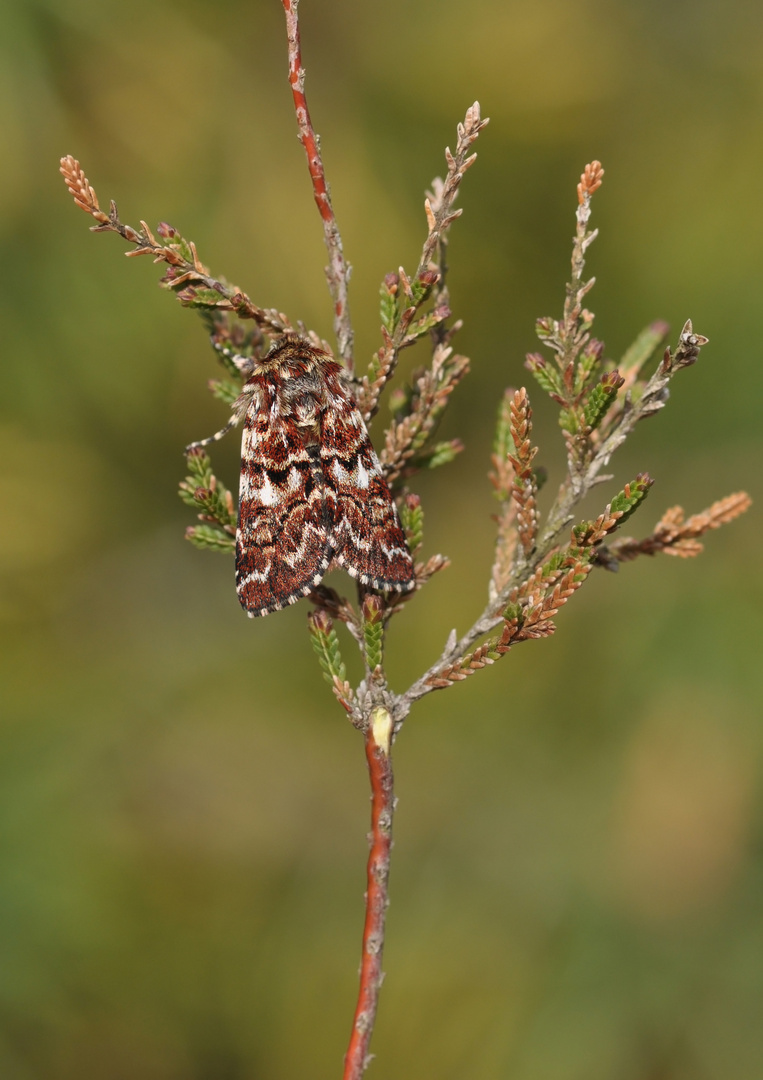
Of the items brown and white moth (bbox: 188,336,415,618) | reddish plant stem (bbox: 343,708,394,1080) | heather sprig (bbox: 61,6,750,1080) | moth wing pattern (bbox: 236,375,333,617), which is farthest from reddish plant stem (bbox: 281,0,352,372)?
reddish plant stem (bbox: 343,708,394,1080)

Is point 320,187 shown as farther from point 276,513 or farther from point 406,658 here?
point 406,658

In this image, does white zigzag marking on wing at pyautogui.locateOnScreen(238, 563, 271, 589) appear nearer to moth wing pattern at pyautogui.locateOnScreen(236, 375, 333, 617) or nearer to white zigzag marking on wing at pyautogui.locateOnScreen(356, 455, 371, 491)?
moth wing pattern at pyautogui.locateOnScreen(236, 375, 333, 617)

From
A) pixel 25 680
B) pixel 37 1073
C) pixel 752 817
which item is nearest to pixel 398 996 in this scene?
A: pixel 37 1073

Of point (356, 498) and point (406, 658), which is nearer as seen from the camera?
point (356, 498)

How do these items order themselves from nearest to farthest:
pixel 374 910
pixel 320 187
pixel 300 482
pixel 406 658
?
pixel 374 910 → pixel 320 187 → pixel 300 482 → pixel 406 658

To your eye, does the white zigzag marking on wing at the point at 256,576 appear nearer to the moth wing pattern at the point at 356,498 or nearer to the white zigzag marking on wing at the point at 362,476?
the moth wing pattern at the point at 356,498

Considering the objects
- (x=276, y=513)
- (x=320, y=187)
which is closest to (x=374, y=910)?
(x=276, y=513)
